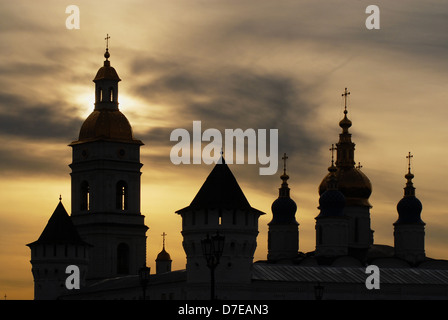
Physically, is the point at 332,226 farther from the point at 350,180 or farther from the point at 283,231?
the point at 283,231

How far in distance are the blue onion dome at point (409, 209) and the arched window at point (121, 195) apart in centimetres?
1976

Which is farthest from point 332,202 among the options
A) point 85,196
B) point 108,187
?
point 85,196

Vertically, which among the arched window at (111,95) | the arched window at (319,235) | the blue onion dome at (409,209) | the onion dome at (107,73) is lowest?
the arched window at (319,235)

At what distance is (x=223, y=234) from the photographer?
77.7 metres

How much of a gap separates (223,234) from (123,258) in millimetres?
21934

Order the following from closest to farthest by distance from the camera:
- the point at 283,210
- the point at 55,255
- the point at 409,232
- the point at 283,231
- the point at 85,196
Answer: the point at 55,255 → the point at 85,196 → the point at 409,232 → the point at 283,231 → the point at 283,210

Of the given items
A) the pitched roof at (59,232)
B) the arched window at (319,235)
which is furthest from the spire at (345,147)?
the pitched roof at (59,232)

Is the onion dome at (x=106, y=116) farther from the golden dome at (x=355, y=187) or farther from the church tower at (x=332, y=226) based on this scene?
the golden dome at (x=355, y=187)

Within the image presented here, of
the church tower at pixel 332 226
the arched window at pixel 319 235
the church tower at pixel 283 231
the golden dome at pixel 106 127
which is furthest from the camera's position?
the church tower at pixel 283 231

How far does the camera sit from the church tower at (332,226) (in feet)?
320

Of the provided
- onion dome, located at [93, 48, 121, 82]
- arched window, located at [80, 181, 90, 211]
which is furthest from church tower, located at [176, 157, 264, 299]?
onion dome, located at [93, 48, 121, 82]

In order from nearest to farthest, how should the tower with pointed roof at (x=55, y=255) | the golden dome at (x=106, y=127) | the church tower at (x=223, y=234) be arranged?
the church tower at (x=223, y=234) → the tower with pointed roof at (x=55, y=255) → the golden dome at (x=106, y=127)

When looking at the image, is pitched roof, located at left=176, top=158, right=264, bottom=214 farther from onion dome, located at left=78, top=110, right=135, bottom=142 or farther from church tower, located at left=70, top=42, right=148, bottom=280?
onion dome, located at left=78, top=110, right=135, bottom=142

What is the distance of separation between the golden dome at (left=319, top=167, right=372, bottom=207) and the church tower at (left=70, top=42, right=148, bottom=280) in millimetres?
14474
